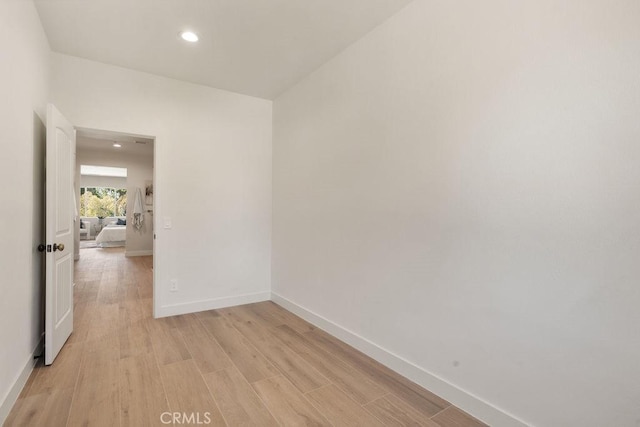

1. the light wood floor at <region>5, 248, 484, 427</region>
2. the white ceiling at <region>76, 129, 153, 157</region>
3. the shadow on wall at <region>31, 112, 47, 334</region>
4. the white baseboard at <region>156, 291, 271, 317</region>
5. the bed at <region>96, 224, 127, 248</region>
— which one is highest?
the white ceiling at <region>76, 129, 153, 157</region>

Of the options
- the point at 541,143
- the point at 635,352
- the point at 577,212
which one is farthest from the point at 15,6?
the point at 635,352

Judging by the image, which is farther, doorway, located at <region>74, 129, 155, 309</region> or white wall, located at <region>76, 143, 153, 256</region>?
white wall, located at <region>76, 143, 153, 256</region>

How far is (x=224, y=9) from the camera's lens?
7.57ft

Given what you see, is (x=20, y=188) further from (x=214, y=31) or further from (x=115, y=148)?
(x=115, y=148)

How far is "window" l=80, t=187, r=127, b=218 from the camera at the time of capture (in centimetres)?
1251

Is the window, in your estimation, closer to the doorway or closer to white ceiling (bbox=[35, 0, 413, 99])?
the doorway

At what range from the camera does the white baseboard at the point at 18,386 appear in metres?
1.73

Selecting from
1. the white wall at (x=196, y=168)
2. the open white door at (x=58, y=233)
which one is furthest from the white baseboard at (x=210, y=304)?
Answer: the open white door at (x=58, y=233)

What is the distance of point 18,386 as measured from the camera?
1.96 metres

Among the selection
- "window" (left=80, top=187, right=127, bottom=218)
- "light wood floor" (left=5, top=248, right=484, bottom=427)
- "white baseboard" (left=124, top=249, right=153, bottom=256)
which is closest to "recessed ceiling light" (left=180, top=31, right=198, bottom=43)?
"light wood floor" (left=5, top=248, right=484, bottom=427)

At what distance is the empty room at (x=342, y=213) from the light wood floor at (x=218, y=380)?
0.02m

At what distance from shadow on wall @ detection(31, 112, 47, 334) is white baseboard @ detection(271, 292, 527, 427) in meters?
2.37

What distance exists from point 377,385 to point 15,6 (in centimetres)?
332

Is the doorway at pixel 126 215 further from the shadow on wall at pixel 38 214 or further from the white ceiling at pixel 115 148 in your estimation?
the shadow on wall at pixel 38 214
